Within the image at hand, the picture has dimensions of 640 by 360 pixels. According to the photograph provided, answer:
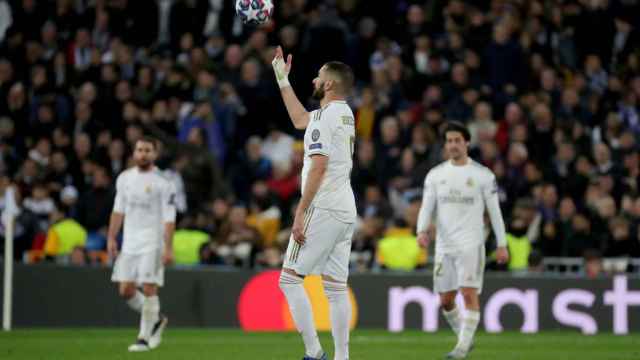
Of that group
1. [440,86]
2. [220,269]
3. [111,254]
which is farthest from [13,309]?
[440,86]

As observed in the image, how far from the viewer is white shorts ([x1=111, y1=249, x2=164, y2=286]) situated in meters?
15.9

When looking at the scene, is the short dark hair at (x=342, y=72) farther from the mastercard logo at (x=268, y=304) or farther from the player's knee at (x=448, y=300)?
the mastercard logo at (x=268, y=304)

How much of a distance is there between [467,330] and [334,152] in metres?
3.20

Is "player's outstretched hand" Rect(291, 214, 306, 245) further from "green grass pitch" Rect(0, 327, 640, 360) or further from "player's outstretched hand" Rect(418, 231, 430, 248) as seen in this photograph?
"player's outstretched hand" Rect(418, 231, 430, 248)

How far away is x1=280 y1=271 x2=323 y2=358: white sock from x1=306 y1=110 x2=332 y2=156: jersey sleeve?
1040 millimetres

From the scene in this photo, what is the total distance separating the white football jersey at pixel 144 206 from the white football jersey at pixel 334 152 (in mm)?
4410

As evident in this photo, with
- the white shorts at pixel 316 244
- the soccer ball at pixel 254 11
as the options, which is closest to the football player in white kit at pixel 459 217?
the soccer ball at pixel 254 11

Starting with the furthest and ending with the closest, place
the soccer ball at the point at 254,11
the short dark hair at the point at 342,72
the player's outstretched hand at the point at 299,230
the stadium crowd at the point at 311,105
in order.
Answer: the stadium crowd at the point at 311,105, the soccer ball at the point at 254,11, the short dark hair at the point at 342,72, the player's outstretched hand at the point at 299,230

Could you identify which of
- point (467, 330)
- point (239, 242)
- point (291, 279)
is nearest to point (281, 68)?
point (291, 279)

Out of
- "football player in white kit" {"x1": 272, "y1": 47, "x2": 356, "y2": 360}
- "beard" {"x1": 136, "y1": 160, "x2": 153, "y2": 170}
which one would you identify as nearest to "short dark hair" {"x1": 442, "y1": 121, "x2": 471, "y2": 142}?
"football player in white kit" {"x1": 272, "y1": 47, "x2": 356, "y2": 360}

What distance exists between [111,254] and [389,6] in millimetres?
12081

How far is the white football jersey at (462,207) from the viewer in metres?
14.7

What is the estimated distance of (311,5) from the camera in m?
26.9

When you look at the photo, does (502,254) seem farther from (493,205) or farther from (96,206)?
(96,206)
